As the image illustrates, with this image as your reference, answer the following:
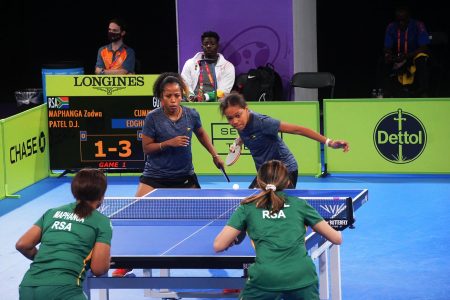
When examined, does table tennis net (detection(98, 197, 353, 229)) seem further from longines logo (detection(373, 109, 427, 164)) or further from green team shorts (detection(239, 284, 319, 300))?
longines logo (detection(373, 109, 427, 164))

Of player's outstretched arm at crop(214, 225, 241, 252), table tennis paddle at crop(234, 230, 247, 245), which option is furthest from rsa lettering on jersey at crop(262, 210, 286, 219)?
table tennis paddle at crop(234, 230, 247, 245)

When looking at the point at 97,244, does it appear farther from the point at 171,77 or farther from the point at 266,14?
the point at 266,14

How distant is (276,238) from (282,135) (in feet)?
23.8

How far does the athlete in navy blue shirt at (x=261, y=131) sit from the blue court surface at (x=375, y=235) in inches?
16.0

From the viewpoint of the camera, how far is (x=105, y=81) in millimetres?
13492

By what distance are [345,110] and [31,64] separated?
28.4 ft

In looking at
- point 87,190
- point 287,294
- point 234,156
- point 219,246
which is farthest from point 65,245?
point 234,156

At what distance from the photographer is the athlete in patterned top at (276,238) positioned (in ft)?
19.2

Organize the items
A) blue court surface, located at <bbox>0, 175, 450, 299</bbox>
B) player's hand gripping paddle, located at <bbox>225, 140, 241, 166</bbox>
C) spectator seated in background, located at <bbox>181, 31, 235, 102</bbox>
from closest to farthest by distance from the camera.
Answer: blue court surface, located at <bbox>0, 175, 450, 299</bbox> → player's hand gripping paddle, located at <bbox>225, 140, 241, 166</bbox> → spectator seated in background, located at <bbox>181, 31, 235, 102</bbox>

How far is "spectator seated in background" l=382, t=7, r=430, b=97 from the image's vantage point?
15188mm

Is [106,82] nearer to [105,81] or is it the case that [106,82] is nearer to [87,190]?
[105,81]

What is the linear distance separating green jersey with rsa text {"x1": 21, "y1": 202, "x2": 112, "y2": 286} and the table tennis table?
2.34 ft

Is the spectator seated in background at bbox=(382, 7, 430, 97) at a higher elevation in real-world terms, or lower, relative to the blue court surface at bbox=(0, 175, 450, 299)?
higher

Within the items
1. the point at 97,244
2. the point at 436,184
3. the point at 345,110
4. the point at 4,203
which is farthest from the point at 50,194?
the point at 97,244
